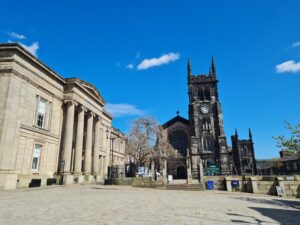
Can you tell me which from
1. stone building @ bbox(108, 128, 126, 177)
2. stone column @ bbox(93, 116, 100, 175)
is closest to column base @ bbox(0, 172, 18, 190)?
stone column @ bbox(93, 116, 100, 175)

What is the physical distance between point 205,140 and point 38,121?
4389 cm

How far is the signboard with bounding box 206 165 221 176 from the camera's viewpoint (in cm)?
5344

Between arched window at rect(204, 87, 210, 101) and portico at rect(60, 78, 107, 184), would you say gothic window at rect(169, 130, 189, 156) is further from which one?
portico at rect(60, 78, 107, 184)

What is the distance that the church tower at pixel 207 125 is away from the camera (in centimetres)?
5472

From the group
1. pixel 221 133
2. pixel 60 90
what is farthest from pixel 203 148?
pixel 60 90

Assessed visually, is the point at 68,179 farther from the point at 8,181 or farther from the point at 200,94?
the point at 200,94

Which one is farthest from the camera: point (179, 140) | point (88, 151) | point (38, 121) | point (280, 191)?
point (179, 140)

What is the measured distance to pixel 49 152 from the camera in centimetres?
2397

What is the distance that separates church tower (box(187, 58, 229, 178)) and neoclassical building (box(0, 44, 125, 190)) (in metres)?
31.2

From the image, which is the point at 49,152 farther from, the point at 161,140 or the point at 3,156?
the point at 161,140

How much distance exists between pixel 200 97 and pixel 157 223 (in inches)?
2312

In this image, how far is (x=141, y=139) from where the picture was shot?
1620 inches

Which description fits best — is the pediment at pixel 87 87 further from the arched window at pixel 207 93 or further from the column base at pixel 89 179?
the arched window at pixel 207 93

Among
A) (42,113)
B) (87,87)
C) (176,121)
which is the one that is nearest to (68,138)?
(42,113)
